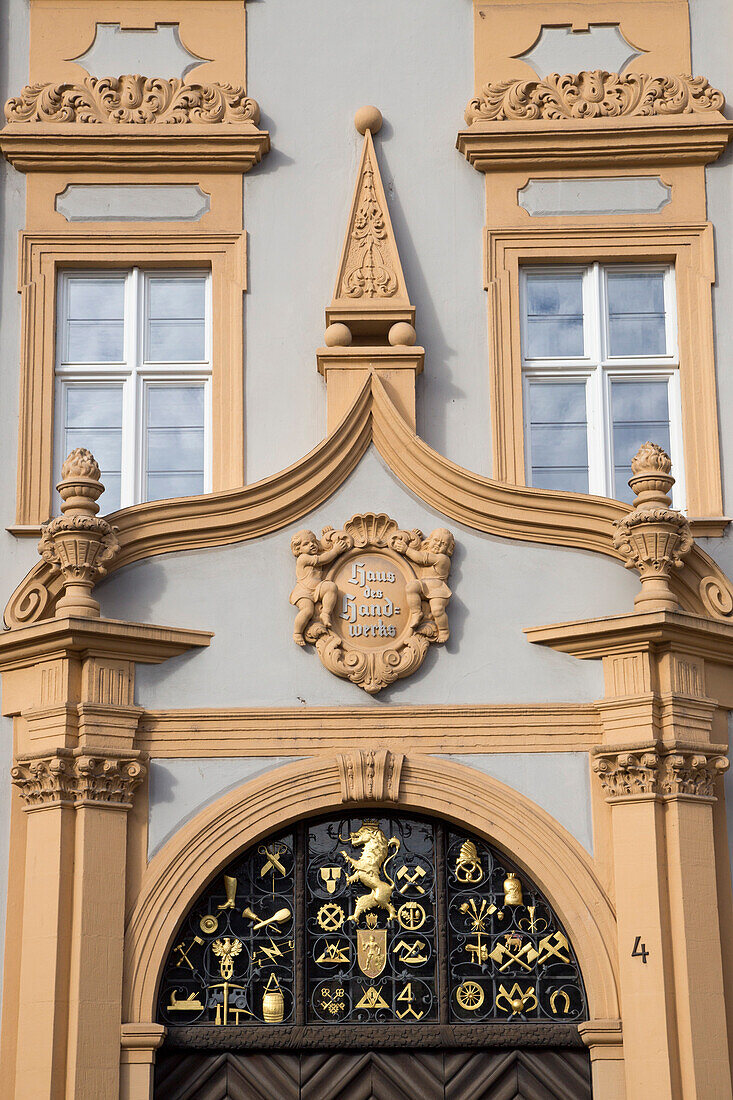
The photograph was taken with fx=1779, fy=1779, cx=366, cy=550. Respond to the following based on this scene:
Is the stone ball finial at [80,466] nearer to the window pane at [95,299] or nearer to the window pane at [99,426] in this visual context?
the window pane at [99,426]

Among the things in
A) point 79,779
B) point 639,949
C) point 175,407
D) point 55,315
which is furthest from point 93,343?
point 639,949

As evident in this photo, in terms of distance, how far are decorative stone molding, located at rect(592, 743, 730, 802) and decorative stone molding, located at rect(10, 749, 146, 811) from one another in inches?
104

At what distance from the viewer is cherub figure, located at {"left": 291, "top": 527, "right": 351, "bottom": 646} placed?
10.3 metres

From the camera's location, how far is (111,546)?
10234 mm

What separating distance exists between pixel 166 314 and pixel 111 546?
216cm

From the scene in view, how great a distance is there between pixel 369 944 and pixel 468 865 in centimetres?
72

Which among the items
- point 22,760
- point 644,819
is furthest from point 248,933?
point 644,819

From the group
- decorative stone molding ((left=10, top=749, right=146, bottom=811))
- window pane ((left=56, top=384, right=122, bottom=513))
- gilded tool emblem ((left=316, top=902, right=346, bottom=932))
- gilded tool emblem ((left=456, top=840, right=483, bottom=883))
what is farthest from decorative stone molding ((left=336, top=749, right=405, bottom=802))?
window pane ((left=56, top=384, right=122, bottom=513))

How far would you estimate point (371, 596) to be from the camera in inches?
412

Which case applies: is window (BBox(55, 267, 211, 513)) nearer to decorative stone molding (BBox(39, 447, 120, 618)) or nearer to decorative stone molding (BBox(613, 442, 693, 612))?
decorative stone molding (BBox(39, 447, 120, 618))

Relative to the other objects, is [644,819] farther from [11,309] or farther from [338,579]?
[11,309]

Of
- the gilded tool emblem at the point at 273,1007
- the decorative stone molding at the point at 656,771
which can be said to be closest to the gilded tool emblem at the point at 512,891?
the decorative stone molding at the point at 656,771

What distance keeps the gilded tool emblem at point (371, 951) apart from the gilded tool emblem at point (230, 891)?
74 centimetres

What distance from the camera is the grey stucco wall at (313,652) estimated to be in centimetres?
1030
